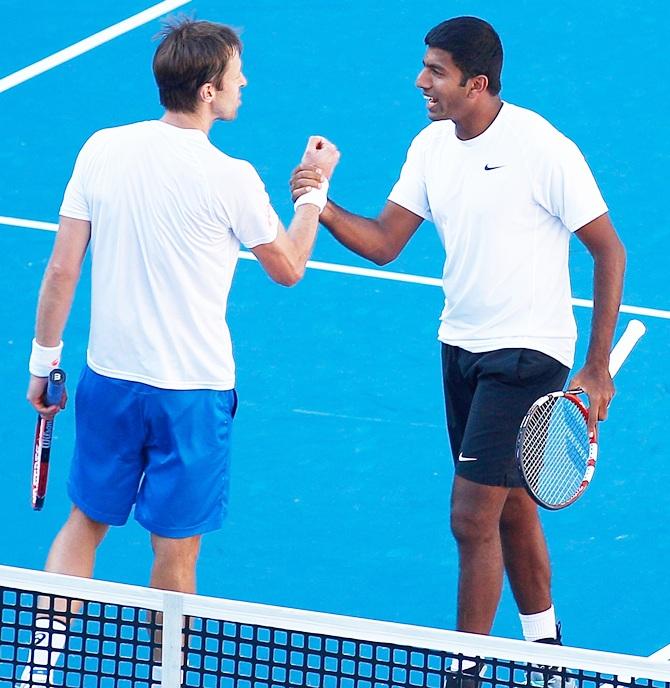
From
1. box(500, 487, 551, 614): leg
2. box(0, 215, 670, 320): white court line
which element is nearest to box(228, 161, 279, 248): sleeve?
box(500, 487, 551, 614): leg

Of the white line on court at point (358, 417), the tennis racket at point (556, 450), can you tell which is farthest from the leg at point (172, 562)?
the white line on court at point (358, 417)

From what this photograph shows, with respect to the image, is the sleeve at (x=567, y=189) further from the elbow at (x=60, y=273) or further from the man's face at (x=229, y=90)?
the elbow at (x=60, y=273)

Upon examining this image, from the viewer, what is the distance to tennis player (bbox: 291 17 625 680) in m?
5.00

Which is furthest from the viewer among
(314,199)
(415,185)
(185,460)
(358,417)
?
(358,417)

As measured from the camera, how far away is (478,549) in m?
5.07

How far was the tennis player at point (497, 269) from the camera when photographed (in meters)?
5.00

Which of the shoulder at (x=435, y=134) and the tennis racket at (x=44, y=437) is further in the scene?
the shoulder at (x=435, y=134)

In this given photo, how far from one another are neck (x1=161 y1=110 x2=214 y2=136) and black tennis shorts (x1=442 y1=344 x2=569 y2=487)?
1.23 meters

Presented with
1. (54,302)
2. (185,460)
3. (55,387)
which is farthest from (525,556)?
(54,302)

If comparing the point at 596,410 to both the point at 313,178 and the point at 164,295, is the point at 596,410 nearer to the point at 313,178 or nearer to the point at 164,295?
the point at 313,178

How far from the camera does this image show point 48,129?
888 centimetres

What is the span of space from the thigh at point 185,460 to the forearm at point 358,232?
891 millimetres

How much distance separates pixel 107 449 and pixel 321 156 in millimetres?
1151

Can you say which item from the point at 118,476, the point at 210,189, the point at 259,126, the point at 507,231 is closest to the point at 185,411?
the point at 118,476
